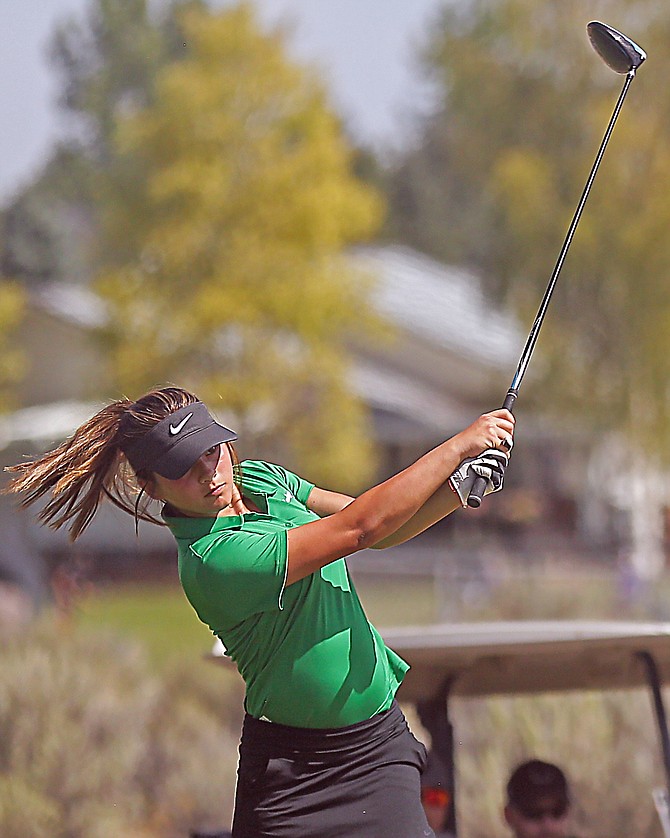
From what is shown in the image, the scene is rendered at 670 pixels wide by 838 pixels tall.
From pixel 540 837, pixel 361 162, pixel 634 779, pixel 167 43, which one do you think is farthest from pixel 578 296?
pixel 361 162

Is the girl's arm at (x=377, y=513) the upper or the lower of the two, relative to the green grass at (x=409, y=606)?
lower

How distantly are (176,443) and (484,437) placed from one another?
636 millimetres

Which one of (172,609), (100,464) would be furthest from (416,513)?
(172,609)

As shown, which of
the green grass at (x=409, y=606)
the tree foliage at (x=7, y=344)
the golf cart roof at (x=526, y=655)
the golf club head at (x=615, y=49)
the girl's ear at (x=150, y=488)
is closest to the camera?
the girl's ear at (x=150, y=488)

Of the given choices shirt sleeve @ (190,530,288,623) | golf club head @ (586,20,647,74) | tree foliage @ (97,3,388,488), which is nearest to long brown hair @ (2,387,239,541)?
shirt sleeve @ (190,530,288,623)

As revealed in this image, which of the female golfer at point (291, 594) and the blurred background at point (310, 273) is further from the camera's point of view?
the blurred background at point (310, 273)

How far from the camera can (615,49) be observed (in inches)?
158

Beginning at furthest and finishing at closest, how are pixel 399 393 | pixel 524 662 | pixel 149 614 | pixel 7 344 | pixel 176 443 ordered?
pixel 399 393 < pixel 7 344 < pixel 149 614 < pixel 524 662 < pixel 176 443

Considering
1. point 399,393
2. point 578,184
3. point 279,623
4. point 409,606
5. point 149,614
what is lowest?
point 279,623

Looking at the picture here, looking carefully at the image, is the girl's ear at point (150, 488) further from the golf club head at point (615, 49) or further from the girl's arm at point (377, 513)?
the golf club head at point (615, 49)

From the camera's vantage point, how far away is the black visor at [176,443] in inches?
126

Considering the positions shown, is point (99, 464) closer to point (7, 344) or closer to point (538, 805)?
point (538, 805)

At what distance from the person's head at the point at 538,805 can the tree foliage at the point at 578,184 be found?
17455 millimetres

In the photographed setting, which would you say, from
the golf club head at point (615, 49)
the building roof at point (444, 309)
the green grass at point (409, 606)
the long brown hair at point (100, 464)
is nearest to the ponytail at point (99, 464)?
the long brown hair at point (100, 464)
